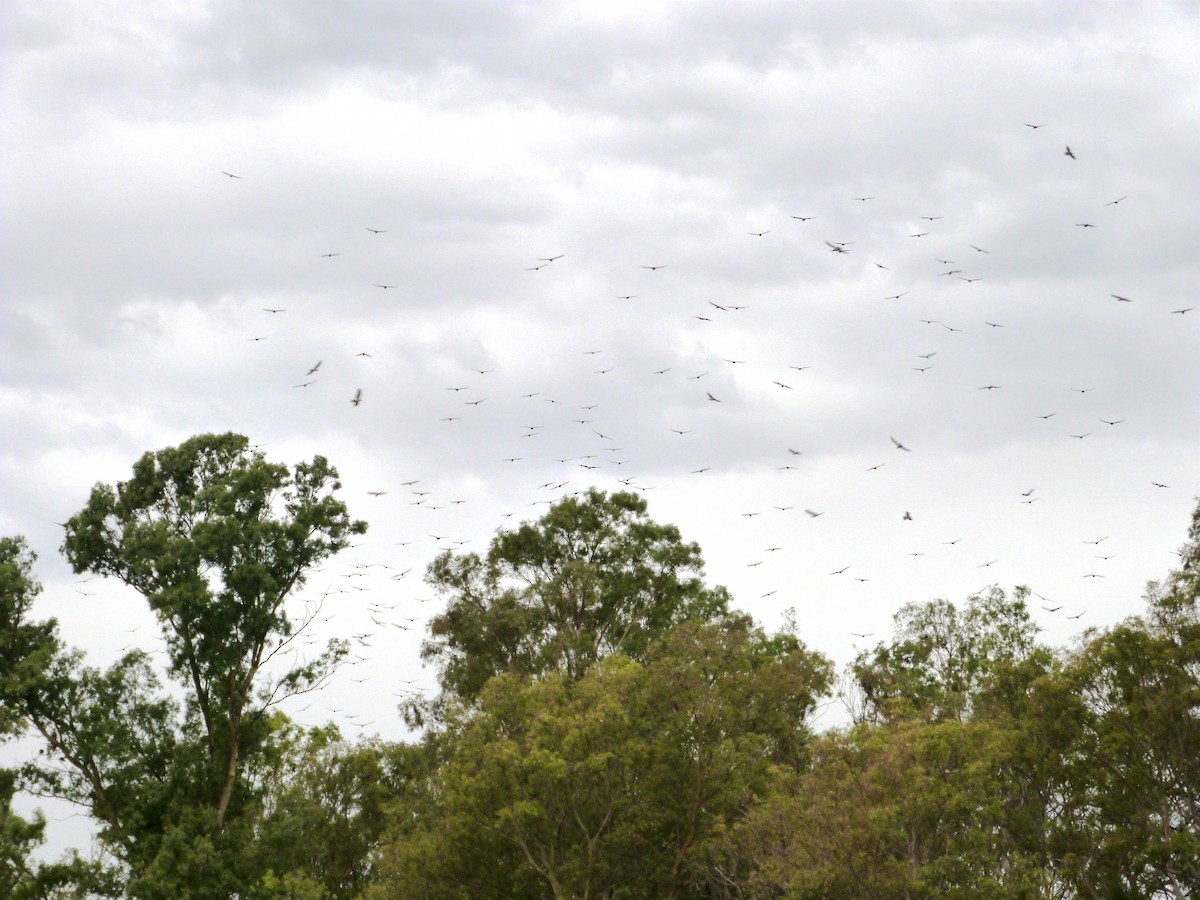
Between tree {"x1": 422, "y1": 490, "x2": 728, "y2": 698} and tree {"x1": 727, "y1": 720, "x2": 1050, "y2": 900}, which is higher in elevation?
tree {"x1": 422, "y1": 490, "x2": 728, "y2": 698}

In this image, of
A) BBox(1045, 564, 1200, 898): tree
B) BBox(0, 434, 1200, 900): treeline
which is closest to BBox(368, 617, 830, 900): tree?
BBox(0, 434, 1200, 900): treeline

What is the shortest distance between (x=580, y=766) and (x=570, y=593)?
16.7 meters

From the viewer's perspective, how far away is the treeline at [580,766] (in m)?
29.4

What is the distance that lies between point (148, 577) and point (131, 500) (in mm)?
2564

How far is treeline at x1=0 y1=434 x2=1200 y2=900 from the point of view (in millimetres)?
29422

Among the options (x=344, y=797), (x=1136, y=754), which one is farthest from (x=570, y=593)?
(x=1136, y=754)

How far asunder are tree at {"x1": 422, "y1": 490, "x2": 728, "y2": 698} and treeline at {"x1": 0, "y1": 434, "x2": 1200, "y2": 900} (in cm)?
463

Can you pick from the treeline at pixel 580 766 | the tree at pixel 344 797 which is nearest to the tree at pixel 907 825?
the treeline at pixel 580 766

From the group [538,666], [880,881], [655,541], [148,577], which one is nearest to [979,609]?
[655,541]

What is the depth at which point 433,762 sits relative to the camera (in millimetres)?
41969

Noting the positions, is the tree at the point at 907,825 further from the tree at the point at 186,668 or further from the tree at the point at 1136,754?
the tree at the point at 186,668

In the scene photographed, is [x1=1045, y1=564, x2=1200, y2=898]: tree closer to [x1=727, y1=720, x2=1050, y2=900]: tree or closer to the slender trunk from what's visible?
[x1=727, y1=720, x2=1050, y2=900]: tree

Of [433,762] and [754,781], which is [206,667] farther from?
[754,781]

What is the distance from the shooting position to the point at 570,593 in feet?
165
